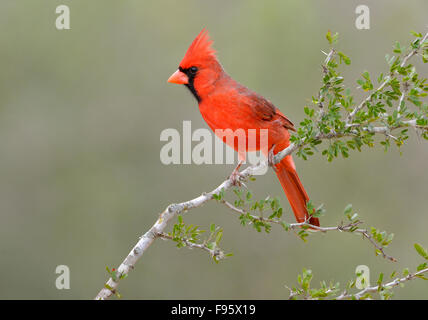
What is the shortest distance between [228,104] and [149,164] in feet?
6.47

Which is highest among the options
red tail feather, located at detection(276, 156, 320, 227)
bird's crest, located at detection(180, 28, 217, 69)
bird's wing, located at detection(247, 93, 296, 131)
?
bird's crest, located at detection(180, 28, 217, 69)

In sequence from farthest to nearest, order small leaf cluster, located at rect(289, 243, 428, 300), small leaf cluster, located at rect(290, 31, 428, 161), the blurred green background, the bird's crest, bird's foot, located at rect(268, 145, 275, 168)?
1. the blurred green background
2. the bird's crest
3. bird's foot, located at rect(268, 145, 275, 168)
4. small leaf cluster, located at rect(290, 31, 428, 161)
5. small leaf cluster, located at rect(289, 243, 428, 300)

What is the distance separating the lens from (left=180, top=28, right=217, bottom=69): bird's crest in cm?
265

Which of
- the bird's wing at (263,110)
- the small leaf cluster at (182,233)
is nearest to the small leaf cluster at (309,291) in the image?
the small leaf cluster at (182,233)

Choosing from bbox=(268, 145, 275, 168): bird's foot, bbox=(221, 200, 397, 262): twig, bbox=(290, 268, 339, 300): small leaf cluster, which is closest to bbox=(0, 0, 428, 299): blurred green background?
bbox=(268, 145, 275, 168): bird's foot

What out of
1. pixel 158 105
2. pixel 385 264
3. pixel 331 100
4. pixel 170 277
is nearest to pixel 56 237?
pixel 170 277

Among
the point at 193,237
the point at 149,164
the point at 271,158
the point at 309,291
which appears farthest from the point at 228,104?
the point at 149,164

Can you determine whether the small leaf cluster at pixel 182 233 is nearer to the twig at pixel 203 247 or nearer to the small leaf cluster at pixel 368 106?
the twig at pixel 203 247

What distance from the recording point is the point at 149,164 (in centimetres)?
457

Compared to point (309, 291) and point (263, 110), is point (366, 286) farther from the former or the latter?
point (263, 110)

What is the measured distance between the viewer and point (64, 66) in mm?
4754

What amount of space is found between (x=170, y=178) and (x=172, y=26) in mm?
1349

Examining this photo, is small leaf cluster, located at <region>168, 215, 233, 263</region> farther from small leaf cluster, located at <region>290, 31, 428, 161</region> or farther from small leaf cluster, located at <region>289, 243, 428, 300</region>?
small leaf cluster, located at <region>290, 31, 428, 161</region>

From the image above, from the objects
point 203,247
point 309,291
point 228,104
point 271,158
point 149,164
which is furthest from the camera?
point 149,164
